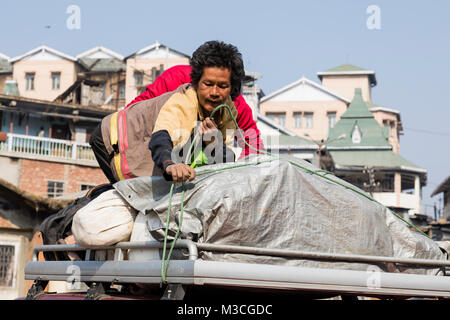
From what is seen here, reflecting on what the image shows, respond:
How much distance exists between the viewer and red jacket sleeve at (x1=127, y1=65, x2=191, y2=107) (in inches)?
203

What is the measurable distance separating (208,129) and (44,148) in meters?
36.6

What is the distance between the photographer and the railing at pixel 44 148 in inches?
1499

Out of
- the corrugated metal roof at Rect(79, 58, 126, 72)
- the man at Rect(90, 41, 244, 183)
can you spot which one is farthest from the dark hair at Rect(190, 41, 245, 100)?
the corrugated metal roof at Rect(79, 58, 126, 72)

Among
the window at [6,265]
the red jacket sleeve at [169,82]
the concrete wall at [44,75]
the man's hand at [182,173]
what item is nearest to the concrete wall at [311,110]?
the concrete wall at [44,75]

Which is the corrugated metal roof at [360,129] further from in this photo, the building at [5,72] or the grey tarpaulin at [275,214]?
the grey tarpaulin at [275,214]

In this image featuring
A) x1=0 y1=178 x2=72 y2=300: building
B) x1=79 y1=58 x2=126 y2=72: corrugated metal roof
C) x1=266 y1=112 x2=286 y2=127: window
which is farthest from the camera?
x1=266 y1=112 x2=286 y2=127: window

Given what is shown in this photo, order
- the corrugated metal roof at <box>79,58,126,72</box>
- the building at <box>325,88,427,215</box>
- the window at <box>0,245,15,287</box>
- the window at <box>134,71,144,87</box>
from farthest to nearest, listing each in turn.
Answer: the corrugated metal roof at <box>79,58,126,72</box> → the window at <box>134,71,144,87</box> → the building at <box>325,88,427,215</box> → the window at <box>0,245,15,287</box>

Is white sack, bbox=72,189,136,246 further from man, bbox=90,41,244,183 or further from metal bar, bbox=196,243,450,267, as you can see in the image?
metal bar, bbox=196,243,450,267

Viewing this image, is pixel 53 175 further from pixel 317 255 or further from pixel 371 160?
pixel 317 255

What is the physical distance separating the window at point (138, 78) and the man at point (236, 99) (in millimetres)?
44743

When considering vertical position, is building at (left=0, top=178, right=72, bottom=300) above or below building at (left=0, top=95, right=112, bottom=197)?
below

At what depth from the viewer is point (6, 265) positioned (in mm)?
26344

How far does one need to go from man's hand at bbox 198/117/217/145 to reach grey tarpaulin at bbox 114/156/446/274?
44 centimetres

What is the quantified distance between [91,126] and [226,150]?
40.7 m
